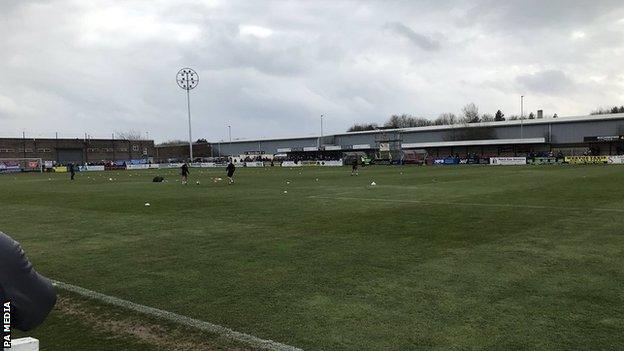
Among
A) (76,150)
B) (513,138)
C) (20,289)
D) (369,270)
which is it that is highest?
(76,150)

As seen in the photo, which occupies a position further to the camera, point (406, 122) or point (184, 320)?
point (406, 122)

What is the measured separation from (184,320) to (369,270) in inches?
136

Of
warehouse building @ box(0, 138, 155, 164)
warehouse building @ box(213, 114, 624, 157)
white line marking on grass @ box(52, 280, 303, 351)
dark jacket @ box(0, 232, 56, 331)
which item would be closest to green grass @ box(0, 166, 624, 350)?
white line marking on grass @ box(52, 280, 303, 351)

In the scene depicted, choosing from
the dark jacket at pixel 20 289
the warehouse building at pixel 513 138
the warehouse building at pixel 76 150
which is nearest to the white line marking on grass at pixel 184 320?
the dark jacket at pixel 20 289

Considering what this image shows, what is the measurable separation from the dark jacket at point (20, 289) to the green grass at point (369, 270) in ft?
11.0

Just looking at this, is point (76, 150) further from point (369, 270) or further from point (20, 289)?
point (20, 289)

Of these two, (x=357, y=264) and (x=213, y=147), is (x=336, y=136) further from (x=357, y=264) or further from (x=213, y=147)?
(x=357, y=264)

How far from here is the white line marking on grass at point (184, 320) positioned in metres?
5.31

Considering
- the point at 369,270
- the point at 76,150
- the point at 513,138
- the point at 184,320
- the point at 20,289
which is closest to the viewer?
the point at 20,289

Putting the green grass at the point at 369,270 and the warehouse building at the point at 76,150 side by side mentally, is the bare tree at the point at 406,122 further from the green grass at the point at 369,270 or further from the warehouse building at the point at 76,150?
the green grass at the point at 369,270

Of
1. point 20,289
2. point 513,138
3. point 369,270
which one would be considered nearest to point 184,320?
point 369,270

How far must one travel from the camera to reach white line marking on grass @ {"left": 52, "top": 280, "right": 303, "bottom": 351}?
5309 mm

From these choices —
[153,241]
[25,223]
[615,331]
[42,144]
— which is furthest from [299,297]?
[42,144]

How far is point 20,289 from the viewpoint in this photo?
7.47ft
